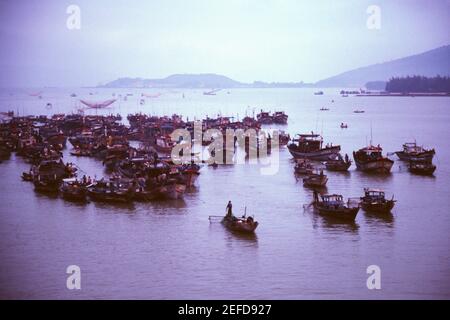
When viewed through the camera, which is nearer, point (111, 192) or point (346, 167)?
point (111, 192)

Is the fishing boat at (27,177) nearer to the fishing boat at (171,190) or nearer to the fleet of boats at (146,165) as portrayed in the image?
the fleet of boats at (146,165)

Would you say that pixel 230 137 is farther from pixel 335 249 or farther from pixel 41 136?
pixel 335 249

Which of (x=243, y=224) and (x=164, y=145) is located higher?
(x=164, y=145)

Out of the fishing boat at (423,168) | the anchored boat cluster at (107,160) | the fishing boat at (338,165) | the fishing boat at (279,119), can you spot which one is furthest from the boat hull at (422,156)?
the fishing boat at (279,119)

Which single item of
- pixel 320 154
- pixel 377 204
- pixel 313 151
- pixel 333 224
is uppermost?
pixel 313 151

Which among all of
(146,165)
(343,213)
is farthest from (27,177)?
(343,213)

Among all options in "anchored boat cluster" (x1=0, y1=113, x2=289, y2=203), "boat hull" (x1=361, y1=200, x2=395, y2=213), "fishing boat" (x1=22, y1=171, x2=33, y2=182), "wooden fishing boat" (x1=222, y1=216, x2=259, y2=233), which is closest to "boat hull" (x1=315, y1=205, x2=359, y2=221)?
"boat hull" (x1=361, y1=200, x2=395, y2=213)

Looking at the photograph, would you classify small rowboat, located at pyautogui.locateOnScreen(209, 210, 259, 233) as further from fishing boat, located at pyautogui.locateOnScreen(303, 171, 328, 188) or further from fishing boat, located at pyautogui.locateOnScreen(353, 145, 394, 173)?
fishing boat, located at pyautogui.locateOnScreen(353, 145, 394, 173)

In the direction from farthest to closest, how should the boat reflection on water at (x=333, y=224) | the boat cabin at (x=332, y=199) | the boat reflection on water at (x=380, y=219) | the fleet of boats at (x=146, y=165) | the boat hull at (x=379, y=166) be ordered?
1. the boat hull at (x=379, y=166)
2. the fleet of boats at (x=146, y=165)
3. the boat cabin at (x=332, y=199)
4. the boat reflection on water at (x=380, y=219)
5. the boat reflection on water at (x=333, y=224)

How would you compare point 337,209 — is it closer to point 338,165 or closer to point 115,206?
point 115,206

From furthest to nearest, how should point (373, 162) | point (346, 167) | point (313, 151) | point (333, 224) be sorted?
point (313, 151)
point (346, 167)
point (373, 162)
point (333, 224)
